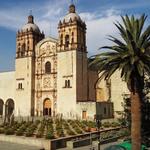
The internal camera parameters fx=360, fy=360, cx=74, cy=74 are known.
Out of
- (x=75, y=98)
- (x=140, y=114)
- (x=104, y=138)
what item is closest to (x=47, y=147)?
(x=104, y=138)

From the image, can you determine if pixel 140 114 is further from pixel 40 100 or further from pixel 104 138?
pixel 40 100

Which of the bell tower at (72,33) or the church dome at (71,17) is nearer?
the bell tower at (72,33)

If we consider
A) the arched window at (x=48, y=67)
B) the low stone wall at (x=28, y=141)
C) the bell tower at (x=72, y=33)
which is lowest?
the low stone wall at (x=28, y=141)

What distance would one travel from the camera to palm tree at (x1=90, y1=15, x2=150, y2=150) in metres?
16.5

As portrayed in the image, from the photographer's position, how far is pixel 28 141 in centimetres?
2819

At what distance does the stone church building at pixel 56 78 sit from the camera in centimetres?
4822

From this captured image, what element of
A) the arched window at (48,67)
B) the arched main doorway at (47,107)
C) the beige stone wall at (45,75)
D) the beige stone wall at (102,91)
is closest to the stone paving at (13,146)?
the beige stone wall at (45,75)

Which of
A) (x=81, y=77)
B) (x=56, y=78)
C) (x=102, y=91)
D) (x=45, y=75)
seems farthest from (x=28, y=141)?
(x=102, y=91)

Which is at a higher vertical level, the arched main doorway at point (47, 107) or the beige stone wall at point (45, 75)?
the beige stone wall at point (45, 75)

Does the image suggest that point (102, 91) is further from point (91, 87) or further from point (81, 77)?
point (81, 77)

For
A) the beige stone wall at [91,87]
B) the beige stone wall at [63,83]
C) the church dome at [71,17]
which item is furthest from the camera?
the beige stone wall at [91,87]

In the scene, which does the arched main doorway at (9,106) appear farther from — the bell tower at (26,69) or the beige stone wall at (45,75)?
the beige stone wall at (45,75)

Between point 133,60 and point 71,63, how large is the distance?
32320 millimetres

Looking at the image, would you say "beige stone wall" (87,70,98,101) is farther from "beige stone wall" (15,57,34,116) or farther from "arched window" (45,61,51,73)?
"beige stone wall" (15,57,34,116)
